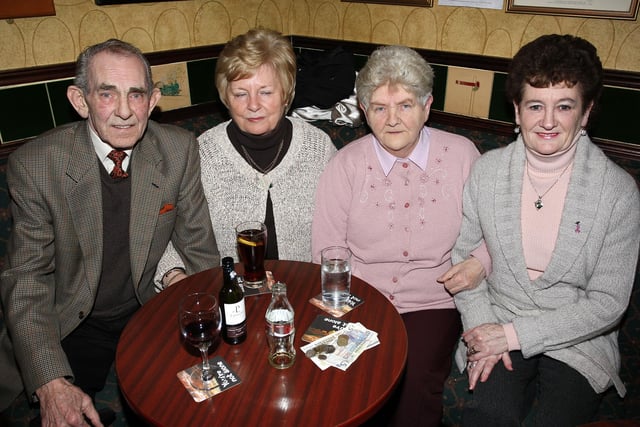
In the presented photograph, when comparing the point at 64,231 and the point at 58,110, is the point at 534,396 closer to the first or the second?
the point at 64,231

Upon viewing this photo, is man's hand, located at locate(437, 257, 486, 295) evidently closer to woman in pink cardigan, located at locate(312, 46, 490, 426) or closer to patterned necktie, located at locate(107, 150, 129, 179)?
woman in pink cardigan, located at locate(312, 46, 490, 426)

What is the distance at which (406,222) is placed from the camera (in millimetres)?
2268

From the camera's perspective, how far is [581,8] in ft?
8.77

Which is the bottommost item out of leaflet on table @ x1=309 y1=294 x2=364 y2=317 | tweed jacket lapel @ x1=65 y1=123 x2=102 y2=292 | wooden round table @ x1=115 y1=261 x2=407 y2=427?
wooden round table @ x1=115 y1=261 x2=407 y2=427

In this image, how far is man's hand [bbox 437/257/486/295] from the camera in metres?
2.15

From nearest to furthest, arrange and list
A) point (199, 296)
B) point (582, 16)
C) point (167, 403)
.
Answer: point (167, 403), point (199, 296), point (582, 16)

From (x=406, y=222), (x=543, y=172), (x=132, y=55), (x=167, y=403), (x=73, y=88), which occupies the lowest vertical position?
(x=167, y=403)

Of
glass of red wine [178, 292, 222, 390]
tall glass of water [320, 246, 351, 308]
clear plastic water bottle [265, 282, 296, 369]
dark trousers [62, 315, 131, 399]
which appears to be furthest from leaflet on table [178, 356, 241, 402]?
dark trousers [62, 315, 131, 399]

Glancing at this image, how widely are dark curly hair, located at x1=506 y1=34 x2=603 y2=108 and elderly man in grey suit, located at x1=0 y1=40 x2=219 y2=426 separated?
57.8 inches

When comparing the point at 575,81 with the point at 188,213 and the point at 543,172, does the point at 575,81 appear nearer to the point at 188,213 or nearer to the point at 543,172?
the point at 543,172

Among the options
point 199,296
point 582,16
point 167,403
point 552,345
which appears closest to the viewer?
point 167,403

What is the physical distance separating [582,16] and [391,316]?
201 cm

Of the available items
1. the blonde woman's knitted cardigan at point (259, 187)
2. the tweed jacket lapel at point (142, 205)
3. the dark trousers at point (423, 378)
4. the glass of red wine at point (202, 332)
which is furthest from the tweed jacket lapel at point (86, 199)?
the dark trousers at point (423, 378)

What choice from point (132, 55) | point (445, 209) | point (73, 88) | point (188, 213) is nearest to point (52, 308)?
point (188, 213)
